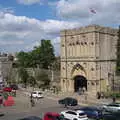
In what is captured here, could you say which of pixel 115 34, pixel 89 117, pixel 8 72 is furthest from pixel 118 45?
pixel 8 72

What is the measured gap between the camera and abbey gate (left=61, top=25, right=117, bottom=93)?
218ft

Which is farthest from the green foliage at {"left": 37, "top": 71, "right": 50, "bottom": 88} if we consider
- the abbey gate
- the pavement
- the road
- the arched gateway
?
the road

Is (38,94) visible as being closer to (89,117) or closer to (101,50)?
(101,50)

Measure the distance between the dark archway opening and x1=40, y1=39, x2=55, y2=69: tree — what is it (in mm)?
29505

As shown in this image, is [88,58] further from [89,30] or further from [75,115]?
[75,115]

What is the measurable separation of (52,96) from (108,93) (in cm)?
1119

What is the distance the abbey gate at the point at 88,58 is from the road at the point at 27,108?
8.58 m

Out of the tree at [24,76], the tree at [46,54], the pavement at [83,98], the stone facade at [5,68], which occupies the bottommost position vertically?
the pavement at [83,98]

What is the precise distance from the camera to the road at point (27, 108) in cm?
4509

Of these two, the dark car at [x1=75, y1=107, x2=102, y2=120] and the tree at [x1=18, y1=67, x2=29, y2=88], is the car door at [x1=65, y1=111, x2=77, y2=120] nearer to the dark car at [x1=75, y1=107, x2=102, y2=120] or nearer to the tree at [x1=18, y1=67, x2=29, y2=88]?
the dark car at [x1=75, y1=107, x2=102, y2=120]

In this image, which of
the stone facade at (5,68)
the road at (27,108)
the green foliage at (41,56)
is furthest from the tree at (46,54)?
the road at (27,108)

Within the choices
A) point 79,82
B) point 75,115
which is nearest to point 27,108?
point 75,115

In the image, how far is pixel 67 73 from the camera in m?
72.2

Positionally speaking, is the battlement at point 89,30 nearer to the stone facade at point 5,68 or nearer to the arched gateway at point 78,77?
the arched gateway at point 78,77
